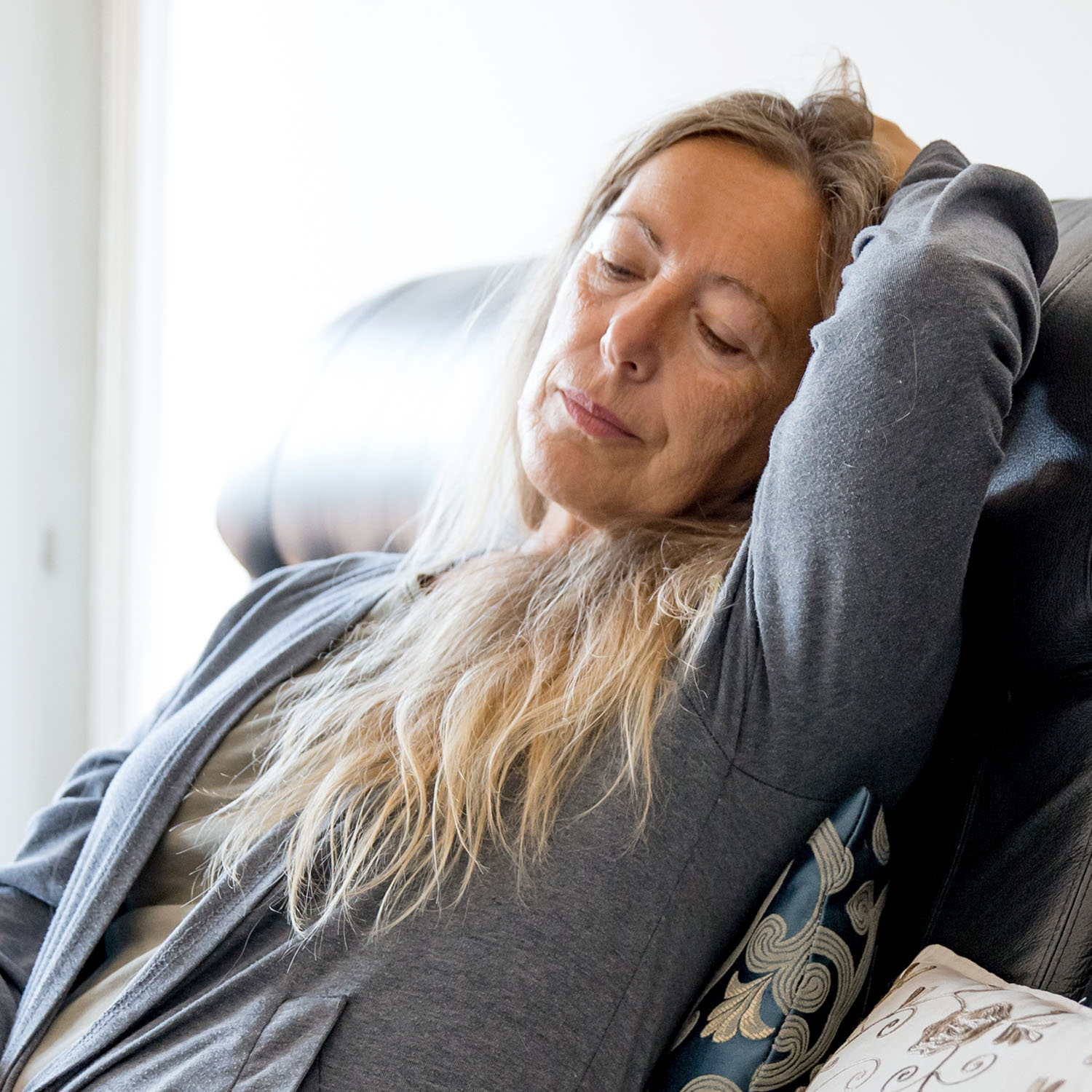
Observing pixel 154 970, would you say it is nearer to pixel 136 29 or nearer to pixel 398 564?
pixel 398 564

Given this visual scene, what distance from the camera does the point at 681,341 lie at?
0.91 metres

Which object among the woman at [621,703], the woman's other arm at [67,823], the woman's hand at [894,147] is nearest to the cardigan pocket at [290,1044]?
the woman at [621,703]

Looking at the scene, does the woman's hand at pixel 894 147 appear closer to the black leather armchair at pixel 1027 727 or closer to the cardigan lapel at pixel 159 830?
the black leather armchair at pixel 1027 727

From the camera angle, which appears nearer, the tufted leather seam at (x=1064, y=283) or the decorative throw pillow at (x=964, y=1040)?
the decorative throw pillow at (x=964, y=1040)

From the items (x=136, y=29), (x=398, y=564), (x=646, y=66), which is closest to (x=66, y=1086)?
(x=398, y=564)

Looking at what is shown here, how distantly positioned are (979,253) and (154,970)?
0.72m

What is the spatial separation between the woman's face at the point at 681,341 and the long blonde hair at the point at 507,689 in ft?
0.09

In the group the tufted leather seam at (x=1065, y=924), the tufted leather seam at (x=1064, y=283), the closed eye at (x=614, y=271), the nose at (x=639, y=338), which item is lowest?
the tufted leather seam at (x=1065, y=924)

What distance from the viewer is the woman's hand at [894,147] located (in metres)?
0.98

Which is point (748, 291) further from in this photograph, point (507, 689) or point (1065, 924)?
point (1065, 924)

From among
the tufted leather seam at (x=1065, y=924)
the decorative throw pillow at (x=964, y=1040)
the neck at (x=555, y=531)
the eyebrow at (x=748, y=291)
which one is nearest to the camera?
the decorative throw pillow at (x=964, y=1040)

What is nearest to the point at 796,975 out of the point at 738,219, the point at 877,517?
the point at 877,517

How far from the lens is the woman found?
682 mm

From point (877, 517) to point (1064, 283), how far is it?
0.25 m
